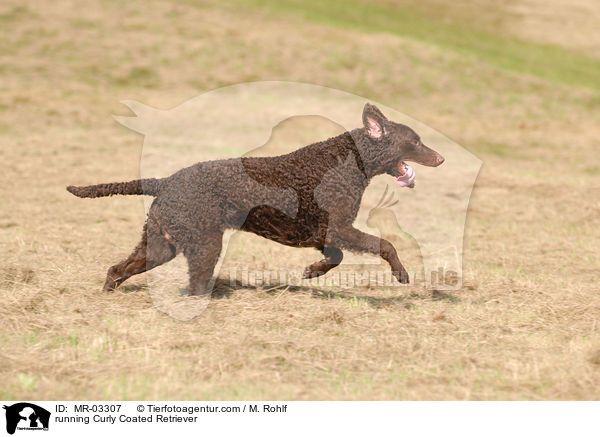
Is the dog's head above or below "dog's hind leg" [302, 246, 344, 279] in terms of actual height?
above

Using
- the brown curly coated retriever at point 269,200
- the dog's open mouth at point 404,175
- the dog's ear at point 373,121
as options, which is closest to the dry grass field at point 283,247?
the brown curly coated retriever at point 269,200

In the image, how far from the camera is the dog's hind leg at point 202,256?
19.4ft

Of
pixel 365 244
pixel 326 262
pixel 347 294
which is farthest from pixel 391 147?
pixel 347 294

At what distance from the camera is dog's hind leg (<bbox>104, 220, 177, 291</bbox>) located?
19.6ft

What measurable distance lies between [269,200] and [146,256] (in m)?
1.25

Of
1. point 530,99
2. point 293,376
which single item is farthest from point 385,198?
point 530,99

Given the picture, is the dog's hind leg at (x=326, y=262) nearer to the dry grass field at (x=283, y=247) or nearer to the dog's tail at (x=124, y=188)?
the dry grass field at (x=283, y=247)

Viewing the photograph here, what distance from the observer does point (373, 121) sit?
607 centimetres

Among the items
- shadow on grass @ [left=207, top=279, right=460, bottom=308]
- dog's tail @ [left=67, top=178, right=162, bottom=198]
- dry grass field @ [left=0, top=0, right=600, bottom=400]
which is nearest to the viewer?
dry grass field @ [left=0, top=0, right=600, bottom=400]
